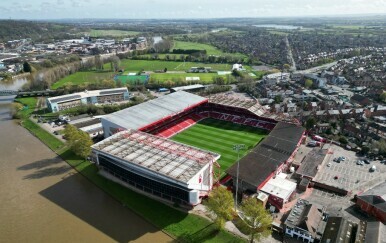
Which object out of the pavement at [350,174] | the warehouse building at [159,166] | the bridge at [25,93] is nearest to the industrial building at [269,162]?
the warehouse building at [159,166]

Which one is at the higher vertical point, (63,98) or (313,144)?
(63,98)

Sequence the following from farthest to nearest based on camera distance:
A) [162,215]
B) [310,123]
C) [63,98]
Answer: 1. [63,98]
2. [310,123]
3. [162,215]

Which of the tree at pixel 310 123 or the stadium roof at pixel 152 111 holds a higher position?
the stadium roof at pixel 152 111

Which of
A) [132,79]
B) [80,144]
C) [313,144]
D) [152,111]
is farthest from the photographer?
[132,79]

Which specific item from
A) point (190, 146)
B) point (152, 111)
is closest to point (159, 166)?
point (190, 146)

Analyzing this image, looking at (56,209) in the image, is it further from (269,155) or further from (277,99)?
(277,99)

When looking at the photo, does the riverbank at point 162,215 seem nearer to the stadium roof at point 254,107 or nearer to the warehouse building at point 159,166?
the warehouse building at point 159,166

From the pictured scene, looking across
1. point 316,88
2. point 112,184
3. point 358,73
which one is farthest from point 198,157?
point 358,73

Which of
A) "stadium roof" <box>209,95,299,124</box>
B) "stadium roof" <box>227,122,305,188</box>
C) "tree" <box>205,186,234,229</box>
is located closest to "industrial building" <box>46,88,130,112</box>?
"stadium roof" <box>209,95,299,124</box>
